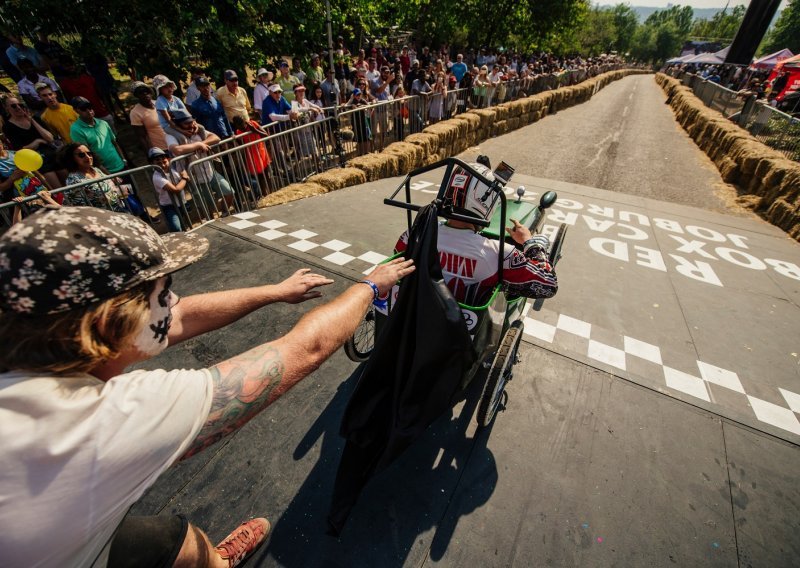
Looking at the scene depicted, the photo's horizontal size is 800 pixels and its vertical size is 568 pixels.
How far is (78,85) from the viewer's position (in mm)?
7609

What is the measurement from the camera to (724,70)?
25391 mm

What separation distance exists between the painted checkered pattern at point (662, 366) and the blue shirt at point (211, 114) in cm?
642

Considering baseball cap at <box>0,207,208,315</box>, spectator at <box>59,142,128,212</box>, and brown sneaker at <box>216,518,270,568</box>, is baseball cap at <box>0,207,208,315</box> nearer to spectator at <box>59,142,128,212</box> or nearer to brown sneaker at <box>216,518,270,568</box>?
brown sneaker at <box>216,518,270,568</box>

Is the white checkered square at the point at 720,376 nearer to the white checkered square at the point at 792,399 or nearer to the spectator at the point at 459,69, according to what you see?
the white checkered square at the point at 792,399

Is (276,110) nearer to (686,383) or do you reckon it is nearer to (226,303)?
(226,303)

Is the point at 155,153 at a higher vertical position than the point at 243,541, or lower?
higher

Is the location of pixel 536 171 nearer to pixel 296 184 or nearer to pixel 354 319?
pixel 296 184

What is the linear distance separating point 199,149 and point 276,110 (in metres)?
2.26

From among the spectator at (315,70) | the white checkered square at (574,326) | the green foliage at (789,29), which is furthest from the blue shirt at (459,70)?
the green foliage at (789,29)

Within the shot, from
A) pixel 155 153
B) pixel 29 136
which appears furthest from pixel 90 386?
pixel 29 136

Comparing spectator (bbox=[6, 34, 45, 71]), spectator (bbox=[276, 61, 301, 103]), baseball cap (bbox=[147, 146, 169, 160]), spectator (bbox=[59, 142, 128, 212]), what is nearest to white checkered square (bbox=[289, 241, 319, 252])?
baseball cap (bbox=[147, 146, 169, 160])

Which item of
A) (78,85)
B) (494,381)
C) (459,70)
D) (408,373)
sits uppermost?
(78,85)

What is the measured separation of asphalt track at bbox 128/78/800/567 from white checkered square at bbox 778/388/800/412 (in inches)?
0.5

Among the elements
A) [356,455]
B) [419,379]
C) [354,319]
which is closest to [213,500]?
[356,455]
